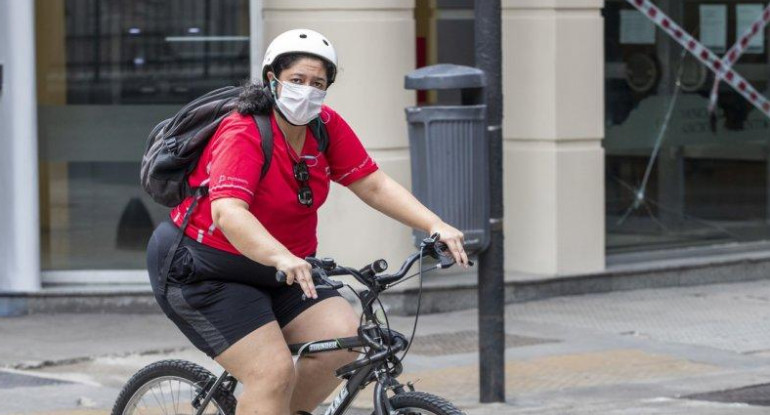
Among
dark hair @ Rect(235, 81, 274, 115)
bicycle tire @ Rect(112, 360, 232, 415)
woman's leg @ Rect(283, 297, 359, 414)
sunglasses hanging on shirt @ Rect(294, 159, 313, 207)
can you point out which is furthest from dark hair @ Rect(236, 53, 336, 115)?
bicycle tire @ Rect(112, 360, 232, 415)

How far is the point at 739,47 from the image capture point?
12531 mm

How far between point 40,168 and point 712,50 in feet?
17.9

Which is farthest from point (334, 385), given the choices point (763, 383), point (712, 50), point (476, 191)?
point (712, 50)

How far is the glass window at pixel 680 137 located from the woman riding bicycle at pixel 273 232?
23.1ft

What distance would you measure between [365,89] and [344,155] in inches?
202

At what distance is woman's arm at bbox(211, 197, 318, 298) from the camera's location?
438cm

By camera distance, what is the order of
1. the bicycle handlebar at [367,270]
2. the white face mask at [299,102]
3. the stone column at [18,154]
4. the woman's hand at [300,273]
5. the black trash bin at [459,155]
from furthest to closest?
1. the stone column at [18,154]
2. the black trash bin at [459,155]
3. the white face mask at [299,102]
4. the bicycle handlebar at [367,270]
5. the woman's hand at [300,273]

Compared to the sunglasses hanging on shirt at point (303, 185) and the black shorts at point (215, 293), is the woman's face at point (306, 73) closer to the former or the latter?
the sunglasses hanging on shirt at point (303, 185)

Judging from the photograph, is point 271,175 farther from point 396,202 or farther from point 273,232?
point 396,202

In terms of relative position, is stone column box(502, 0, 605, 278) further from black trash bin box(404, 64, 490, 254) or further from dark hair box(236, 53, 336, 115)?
dark hair box(236, 53, 336, 115)

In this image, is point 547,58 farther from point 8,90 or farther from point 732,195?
point 8,90

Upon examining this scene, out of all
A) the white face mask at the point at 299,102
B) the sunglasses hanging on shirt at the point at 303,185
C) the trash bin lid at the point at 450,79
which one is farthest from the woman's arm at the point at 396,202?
the trash bin lid at the point at 450,79

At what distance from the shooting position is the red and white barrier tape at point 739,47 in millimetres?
12469

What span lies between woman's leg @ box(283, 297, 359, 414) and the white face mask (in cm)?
63
